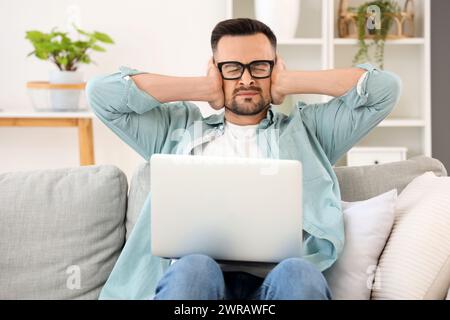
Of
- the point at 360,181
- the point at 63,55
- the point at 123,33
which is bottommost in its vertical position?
the point at 360,181

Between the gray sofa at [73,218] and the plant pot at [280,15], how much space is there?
5.72ft

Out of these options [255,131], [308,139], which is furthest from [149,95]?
[308,139]

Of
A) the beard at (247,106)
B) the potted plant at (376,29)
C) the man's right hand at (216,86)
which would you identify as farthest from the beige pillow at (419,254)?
the potted plant at (376,29)

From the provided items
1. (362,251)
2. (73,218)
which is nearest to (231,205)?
(362,251)

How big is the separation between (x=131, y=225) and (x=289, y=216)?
667 millimetres

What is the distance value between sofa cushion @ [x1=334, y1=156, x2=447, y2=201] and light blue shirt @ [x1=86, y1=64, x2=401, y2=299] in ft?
0.28

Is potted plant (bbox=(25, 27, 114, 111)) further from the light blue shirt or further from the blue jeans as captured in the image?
the blue jeans

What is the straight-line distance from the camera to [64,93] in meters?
3.54

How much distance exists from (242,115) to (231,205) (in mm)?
535

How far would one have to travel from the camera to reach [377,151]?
3.60 meters

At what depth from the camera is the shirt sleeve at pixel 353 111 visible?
180cm

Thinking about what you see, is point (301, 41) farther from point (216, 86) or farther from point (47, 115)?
point (216, 86)

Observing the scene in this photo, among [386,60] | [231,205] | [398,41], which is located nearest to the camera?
[231,205]

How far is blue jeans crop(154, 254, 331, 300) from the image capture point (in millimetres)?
1346
